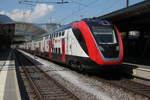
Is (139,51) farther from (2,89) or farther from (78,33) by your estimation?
(2,89)

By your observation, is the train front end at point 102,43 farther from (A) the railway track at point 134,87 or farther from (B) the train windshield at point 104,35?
(A) the railway track at point 134,87

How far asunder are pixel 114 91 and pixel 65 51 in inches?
270

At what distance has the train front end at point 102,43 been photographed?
11.8 meters

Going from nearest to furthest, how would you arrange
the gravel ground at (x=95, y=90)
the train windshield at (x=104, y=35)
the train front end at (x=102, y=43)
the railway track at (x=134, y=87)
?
the gravel ground at (x=95, y=90), the railway track at (x=134, y=87), the train front end at (x=102, y=43), the train windshield at (x=104, y=35)

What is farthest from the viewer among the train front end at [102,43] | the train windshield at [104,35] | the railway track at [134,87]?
the train windshield at [104,35]

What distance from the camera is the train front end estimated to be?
11829mm

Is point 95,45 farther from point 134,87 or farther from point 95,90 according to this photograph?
point 134,87

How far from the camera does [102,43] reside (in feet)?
39.9

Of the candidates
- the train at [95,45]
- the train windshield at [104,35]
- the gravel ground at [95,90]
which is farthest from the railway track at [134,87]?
the train windshield at [104,35]

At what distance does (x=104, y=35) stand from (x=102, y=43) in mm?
614

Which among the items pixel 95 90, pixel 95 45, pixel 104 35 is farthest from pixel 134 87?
pixel 104 35

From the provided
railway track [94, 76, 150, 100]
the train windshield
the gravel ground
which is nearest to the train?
the train windshield

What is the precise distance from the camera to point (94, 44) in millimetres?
11953

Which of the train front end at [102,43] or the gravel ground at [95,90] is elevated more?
the train front end at [102,43]
